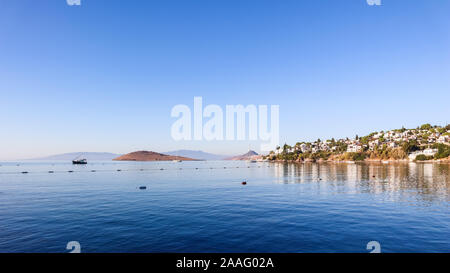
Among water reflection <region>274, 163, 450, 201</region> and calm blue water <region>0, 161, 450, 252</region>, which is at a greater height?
calm blue water <region>0, 161, 450, 252</region>

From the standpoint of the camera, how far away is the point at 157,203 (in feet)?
132

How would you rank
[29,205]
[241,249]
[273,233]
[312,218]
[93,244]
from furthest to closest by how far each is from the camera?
1. [29,205]
2. [312,218]
3. [273,233]
4. [93,244]
5. [241,249]

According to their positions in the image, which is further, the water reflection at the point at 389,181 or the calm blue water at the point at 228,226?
the water reflection at the point at 389,181

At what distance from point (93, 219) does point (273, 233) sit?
73.4ft

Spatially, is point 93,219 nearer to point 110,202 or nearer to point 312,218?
point 110,202

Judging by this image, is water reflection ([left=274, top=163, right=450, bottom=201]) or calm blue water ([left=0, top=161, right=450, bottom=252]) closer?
calm blue water ([left=0, top=161, right=450, bottom=252])

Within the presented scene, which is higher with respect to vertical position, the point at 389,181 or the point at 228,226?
the point at 228,226

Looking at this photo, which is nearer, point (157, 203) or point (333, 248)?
point (333, 248)

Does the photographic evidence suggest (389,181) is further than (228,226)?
Yes

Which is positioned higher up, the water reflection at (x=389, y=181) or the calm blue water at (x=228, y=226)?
the calm blue water at (x=228, y=226)
